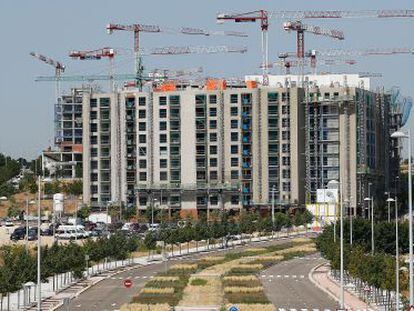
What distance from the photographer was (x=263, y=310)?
3059 inches

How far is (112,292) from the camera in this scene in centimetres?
9856

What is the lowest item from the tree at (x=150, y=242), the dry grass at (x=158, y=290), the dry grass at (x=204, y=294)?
the dry grass at (x=204, y=294)

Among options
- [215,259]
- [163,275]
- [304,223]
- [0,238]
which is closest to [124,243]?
[215,259]

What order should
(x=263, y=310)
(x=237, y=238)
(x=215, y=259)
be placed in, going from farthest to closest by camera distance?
1. (x=237, y=238)
2. (x=215, y=259)
3. (x=263, y=310)

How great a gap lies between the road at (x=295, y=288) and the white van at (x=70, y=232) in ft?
131

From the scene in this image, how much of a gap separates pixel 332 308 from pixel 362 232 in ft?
194

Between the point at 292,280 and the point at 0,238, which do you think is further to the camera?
the point at 0,238

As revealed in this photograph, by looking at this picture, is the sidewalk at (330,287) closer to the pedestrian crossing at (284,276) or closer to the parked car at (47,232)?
the pedestrian crossing at (284,276)

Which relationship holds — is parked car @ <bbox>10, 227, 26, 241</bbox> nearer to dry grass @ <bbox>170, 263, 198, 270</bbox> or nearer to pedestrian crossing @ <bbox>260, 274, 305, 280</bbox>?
dry grass @ <bbox>170, 263, 198, 270</bbox>

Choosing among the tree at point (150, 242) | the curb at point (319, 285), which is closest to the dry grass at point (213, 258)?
the tree at point (150, 242)

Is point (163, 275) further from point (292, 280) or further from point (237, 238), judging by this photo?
point (237, 238)

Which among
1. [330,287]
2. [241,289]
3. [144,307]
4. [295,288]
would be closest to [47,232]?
[295,288]

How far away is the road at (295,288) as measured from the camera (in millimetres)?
85562

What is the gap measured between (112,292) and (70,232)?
240 ft
